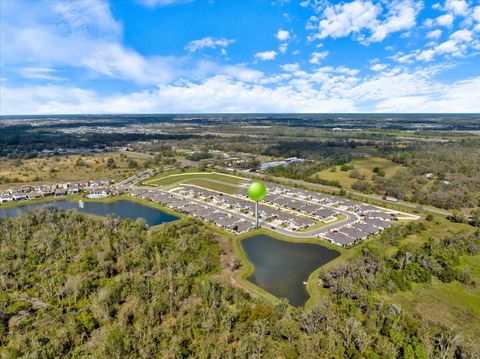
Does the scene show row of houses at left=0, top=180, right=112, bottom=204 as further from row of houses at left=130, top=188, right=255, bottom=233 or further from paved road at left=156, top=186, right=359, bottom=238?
paved road at left=156, top=186, right=359, bottom=238

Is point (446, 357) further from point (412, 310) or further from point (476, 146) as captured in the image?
point (476, 146)

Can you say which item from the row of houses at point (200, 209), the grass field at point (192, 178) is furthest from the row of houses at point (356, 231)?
the grass field at point (192, 178)

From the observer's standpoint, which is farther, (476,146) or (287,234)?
(476,146)

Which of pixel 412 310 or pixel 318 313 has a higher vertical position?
pixel 318 313

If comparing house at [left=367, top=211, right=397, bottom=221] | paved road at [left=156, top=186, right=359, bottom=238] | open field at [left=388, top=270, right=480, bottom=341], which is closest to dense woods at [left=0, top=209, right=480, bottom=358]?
open field at [left=388, top=270, right=480, bottom=341]

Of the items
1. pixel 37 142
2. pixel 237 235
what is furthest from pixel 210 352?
pixel 37 142

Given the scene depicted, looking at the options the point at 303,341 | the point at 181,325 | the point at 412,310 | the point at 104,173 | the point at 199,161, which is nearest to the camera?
the point at 303,341
